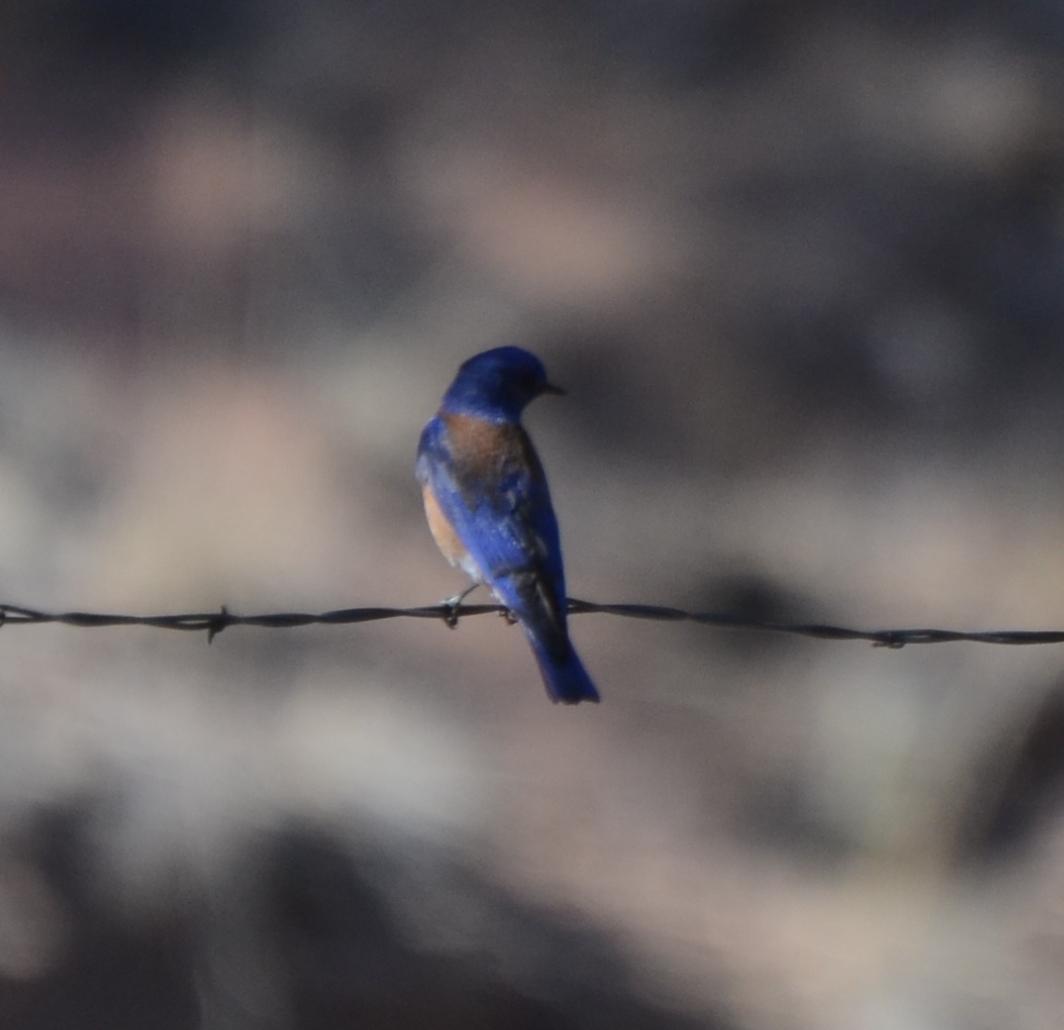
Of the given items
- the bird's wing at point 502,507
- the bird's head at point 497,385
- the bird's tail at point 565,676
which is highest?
the bird's head at point 497,385

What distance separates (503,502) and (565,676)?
52cm

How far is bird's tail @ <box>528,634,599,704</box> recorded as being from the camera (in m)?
2.35

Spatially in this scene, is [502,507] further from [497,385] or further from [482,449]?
[497,385]

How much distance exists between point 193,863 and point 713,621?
12.5 ft

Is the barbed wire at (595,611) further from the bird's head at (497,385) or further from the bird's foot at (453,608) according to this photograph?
the bird's head at (497,385)

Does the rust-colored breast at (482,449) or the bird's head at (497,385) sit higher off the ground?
the bird's head at (497,385)

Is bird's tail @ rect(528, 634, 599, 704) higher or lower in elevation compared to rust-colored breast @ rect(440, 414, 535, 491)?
lower

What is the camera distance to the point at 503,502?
9.14 feet

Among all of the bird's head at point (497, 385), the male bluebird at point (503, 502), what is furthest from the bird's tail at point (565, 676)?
the bird's head at point (497, 385)

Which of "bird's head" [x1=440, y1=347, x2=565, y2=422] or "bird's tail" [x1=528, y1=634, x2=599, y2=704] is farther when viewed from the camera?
"bird's head" [x1=440, y1=347, x2=565, y2=422]

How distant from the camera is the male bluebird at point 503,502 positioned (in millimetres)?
2439

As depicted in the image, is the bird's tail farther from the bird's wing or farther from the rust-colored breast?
the rust-colored breast

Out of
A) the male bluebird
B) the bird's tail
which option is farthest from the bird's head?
the bird's tail

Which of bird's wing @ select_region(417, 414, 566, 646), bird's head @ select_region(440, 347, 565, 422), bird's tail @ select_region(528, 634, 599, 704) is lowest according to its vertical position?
bird's tail @ select_region(528, 634, 599, 704)
